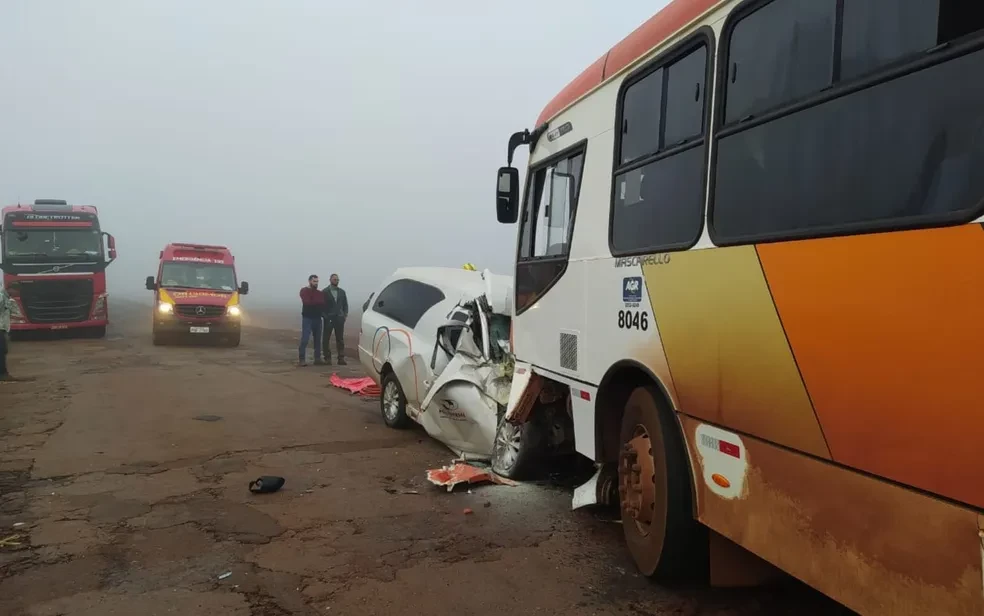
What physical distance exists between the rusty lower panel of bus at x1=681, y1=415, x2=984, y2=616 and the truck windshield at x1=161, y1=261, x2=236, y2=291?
690 inches

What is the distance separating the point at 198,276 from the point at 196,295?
102 cm

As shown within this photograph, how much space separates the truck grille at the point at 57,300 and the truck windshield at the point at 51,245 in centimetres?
73

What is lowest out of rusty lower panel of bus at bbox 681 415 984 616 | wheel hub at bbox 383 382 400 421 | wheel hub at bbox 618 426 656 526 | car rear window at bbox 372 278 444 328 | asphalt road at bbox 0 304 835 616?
asphalt road at bbox 0 304 835 616

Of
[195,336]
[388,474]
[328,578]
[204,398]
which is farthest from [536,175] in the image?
[195,336]

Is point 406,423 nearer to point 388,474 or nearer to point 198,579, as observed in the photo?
point 388,474

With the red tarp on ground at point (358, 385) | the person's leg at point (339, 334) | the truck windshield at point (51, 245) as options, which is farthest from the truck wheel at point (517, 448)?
the truck windshield at point (51, 245)

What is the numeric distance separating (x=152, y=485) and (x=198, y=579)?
2.19 meters

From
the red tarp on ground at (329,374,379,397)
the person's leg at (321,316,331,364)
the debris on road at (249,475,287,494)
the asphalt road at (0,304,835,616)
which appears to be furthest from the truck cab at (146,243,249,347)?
the debris on road at (249,475,287,494)

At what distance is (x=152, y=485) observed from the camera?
5.76m

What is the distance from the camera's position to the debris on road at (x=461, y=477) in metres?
5.77

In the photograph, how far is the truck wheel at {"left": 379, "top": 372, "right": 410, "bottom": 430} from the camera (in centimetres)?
815

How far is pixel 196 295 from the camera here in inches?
701

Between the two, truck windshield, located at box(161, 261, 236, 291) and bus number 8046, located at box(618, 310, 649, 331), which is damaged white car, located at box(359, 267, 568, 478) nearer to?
bus number 8046, located at box(618, 310, 649, 331)

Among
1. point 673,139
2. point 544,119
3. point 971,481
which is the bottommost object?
point 971,481
